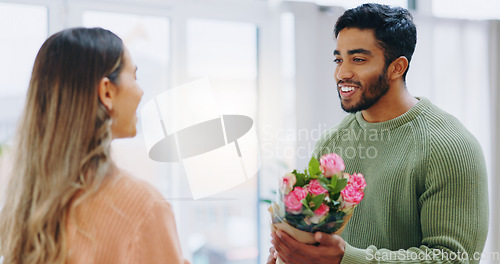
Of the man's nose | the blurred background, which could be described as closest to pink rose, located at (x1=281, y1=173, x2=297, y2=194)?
the man's nose

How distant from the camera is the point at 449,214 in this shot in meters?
1.46

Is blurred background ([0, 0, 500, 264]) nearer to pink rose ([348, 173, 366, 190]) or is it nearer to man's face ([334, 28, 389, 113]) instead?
man's face ([334, 28, 389, 113])

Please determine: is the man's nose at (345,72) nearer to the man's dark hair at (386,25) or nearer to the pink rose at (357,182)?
the man's dark hair at (386,25)

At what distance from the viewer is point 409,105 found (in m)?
1.72

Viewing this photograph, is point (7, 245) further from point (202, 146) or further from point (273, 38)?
point (273, 38)

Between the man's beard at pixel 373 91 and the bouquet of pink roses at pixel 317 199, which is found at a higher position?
the man's beard at pixel 373 91

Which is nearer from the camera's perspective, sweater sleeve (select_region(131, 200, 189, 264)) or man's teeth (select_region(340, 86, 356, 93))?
sweater sleeve (select_region(131, 200, 189, 264))

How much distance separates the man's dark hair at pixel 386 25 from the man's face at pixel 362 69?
0.02m

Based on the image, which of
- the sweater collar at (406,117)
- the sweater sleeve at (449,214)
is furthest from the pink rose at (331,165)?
the sweater collar at (406,117)

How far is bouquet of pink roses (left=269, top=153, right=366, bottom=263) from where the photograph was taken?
1327 mm

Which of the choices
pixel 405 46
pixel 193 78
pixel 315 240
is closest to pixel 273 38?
pixel 193 78

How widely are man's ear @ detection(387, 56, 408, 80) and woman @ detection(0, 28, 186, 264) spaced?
103 centimetres

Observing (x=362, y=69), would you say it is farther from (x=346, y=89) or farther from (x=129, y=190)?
(x=129, y=190)

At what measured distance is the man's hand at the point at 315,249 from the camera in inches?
55.1
